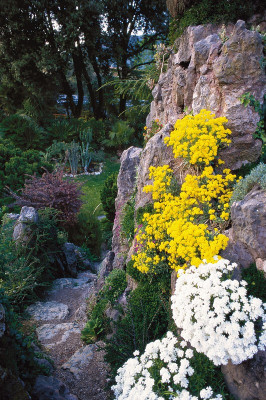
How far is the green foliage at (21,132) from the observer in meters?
14.2

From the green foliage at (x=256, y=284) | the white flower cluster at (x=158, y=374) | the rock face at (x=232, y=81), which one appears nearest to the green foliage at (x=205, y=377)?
the white flower cluster at (x=158, y=374)

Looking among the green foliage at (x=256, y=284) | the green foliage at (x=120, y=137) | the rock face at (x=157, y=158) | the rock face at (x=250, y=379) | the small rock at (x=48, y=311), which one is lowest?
the small rock at (x=48, y=311)

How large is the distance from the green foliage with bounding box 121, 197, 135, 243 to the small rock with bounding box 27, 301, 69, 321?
5.21 ft

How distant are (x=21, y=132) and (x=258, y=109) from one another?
11.9 metres

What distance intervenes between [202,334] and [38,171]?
27.8 feet

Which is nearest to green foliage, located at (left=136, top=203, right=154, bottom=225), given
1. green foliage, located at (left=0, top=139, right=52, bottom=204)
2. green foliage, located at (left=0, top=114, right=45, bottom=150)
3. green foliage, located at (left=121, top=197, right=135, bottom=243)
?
green foliage, located at (left=121, top=197, right=135, bottom=243)

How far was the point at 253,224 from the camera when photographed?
9.36 feet

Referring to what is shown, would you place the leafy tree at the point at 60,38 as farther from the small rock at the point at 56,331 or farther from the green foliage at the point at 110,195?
the small rock at the point at 56,331

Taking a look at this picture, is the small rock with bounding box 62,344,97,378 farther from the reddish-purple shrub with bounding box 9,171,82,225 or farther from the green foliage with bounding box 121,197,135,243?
the reddish-purple shrub with bounding box 9,171,82,225

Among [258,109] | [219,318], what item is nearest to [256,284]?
[219,318]

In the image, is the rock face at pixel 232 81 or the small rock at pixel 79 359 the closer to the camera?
the small rock at pixel 79 359

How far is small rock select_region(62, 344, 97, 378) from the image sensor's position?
147 inches

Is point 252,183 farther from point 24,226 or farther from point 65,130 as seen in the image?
point 65,130

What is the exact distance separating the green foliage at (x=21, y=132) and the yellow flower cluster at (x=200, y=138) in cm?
1120
